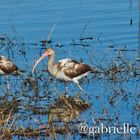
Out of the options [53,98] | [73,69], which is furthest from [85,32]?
[53,98]

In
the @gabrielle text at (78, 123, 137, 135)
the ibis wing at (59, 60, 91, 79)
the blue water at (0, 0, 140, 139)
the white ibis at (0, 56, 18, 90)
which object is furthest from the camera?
the white ibis at (0, 56, 18, 90)

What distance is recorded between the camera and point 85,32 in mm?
20094

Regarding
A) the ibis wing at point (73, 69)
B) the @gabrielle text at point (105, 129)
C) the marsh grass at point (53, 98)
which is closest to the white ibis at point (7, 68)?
the marsh grass at point (53, 98)

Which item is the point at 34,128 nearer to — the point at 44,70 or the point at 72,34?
the point at 44,70

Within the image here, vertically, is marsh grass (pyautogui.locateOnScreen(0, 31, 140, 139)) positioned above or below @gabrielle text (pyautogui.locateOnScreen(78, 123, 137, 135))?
above

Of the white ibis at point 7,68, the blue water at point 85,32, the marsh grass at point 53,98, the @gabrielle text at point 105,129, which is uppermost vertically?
the blue water at point 85,32

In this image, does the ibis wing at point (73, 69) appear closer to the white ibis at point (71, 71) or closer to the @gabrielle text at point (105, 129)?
the white ibis at point (71, 71)

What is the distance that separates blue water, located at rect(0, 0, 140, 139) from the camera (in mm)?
14906

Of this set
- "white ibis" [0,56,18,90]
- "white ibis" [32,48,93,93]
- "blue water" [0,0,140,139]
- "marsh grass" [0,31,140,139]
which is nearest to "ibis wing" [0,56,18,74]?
"white ibis" [0,56,18,90]

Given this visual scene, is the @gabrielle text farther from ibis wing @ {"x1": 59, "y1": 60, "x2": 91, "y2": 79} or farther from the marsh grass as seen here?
ibis wing @ {"x1": 59, "y1": 60, "x2": 91, "y2": 79}

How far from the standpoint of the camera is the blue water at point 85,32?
14.9 meters

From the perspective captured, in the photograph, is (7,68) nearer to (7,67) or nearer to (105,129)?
(7,67)


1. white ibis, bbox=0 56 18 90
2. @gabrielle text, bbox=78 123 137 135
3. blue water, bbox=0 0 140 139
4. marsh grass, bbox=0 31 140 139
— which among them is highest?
blue water, bbox=0 0 140 139

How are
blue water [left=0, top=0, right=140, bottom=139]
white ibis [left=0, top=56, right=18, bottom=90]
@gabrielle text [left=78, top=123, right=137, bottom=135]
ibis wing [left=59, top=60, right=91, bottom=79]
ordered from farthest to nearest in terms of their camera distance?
white ibis [left=0, top=56, right=18, bottom=90], ibis wing [left=59, top=60, right=91, bottom=79], blue water [left=0, top=0, right=140, bottom=139], @gabrielle text [left=78, top=123, right=137, bottom=135]
